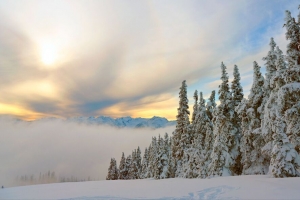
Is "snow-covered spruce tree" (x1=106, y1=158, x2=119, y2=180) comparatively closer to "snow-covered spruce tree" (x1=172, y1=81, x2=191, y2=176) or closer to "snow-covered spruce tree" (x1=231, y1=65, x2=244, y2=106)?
"snow-covered spruce tree" (x1=172, y1=81, x2=191, y2=176)

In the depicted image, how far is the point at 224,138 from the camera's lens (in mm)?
30734

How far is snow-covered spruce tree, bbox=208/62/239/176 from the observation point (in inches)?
1180

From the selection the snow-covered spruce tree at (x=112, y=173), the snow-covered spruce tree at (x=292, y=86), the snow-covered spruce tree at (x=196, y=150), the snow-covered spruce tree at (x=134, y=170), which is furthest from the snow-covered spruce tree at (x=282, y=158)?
the snow-covered spruce tree at (x=112, y=173)

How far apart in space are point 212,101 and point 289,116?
22.4 meters

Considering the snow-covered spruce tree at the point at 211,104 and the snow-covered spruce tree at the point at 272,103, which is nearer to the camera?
the snow-covered spruce tree at the point at 272,103

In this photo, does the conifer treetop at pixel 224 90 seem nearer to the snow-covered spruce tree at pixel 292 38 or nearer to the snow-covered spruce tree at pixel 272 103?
the snow-covered spruce tree at pixel 272 103

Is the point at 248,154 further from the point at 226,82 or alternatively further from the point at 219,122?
the point at 226,82

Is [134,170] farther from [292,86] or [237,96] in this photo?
[292,86]

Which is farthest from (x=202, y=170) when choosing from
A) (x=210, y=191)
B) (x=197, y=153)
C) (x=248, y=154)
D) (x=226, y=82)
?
(x=210, y=191)

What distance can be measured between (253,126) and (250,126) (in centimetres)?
38

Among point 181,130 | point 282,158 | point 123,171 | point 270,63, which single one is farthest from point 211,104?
point 123,171

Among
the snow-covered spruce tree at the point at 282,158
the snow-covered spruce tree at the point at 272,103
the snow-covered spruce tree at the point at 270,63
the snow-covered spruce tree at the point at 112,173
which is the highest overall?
the snow-covered spruce tree at the point at 270,63

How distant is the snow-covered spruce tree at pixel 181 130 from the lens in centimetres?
3838

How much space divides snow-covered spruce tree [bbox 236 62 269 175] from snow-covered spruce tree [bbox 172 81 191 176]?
34.5ft
